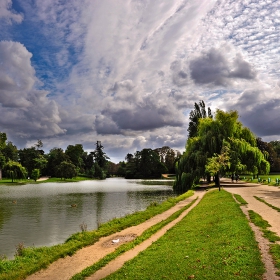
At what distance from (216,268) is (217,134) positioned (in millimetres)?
35556

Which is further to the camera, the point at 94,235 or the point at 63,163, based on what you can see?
the point at 63,163

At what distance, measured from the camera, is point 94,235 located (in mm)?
14734

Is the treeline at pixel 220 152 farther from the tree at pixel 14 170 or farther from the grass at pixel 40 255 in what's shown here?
the tree at pixel 14 170

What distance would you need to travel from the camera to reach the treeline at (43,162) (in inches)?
3243

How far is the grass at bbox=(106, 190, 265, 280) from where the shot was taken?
7723 mm

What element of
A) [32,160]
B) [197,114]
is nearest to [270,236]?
[197,114]

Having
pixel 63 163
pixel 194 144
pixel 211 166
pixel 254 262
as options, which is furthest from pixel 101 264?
pixel 63 163

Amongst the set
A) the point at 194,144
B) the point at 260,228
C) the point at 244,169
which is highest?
the point at 194,144

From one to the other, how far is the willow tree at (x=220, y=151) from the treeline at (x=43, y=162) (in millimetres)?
58034

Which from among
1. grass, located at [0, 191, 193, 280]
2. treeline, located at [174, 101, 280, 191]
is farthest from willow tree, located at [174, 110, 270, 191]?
grass, located at [0, 191, 193, 280]

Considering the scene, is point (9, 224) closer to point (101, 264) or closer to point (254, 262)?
point (101, 264)

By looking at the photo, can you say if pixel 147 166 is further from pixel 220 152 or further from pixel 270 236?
pixel 270 236

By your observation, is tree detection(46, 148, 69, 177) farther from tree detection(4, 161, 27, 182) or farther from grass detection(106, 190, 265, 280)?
grass detection(106, 190, 265, 280)

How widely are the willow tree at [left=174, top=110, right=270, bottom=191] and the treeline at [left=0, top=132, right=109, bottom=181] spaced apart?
190 feet
